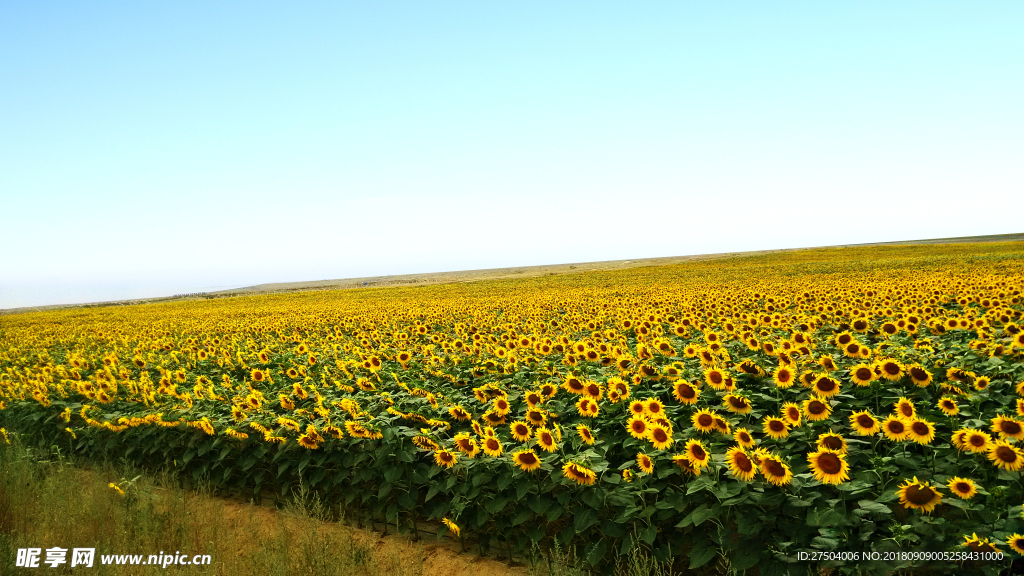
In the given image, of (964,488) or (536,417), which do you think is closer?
(964,488)

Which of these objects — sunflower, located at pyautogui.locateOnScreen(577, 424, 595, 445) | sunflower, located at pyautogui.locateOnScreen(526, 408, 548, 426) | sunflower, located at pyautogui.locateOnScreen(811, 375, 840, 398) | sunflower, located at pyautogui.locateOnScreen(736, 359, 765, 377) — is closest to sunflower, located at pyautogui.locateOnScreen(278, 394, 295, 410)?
sunflower, located at pyautogui.locateOnScreen(526, 408, 548, 426)

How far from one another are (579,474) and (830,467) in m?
1.60

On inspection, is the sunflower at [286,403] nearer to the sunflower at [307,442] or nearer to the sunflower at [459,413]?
the sunflower at [307,442]

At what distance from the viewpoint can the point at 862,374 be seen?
516 cm

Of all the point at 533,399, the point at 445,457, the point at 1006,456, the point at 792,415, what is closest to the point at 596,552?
the point at 445,457

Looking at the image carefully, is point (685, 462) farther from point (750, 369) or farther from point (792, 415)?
point (750, 369)

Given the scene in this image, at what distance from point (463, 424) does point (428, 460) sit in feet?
2.54

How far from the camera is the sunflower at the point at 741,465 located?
3701 mm

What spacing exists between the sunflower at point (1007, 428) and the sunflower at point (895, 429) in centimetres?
50

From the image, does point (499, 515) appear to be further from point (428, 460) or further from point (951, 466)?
point (951, 466)

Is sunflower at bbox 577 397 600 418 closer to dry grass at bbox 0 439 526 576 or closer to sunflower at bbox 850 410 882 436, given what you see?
dry grass at bbox 0 439 526 576

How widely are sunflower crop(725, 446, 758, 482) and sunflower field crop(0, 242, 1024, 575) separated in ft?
0.04

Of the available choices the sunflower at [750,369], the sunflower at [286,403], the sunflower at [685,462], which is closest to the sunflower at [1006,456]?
the sunflower at [685,462]

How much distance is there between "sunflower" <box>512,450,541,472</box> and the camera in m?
4.26
